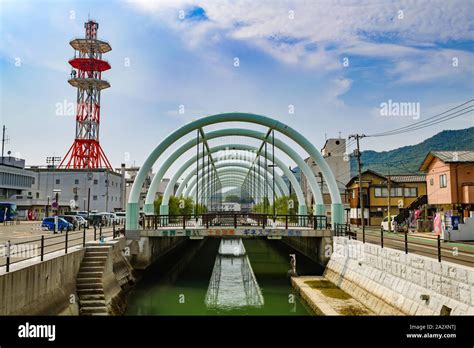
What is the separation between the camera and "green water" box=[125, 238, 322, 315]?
1673 centimetres

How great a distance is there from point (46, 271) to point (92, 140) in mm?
60056

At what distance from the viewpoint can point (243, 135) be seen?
34.3 meters

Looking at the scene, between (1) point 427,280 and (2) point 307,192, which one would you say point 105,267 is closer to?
(1) point 427,280

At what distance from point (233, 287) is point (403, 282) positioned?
1173 centimetres

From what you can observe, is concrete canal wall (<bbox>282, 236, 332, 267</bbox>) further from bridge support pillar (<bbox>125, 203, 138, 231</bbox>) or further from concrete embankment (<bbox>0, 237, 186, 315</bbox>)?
bridge support pillar (<bbox>125, 203, 138, 231</bbox>)

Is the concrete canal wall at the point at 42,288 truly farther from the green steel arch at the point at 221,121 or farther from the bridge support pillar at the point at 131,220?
the green steel arch at the point at 221,121

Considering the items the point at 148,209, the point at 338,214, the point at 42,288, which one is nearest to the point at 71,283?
the point at 42,288

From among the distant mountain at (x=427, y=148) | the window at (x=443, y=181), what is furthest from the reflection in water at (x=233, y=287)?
the distant mountain at (x=427, y=148)

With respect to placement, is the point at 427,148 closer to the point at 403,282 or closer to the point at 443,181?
the point at 443,181

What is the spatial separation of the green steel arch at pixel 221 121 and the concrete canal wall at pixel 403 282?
6.20 meters

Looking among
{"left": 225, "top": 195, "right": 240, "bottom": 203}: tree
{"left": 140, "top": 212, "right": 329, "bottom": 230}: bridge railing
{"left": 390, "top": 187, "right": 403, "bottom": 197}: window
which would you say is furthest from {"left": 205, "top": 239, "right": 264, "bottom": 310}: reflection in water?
{"left": 225, "top": 195, "right": 240, "bottom": 203}: tree

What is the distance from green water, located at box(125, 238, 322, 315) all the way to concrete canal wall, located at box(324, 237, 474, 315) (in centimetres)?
279

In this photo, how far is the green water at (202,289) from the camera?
1673cm
